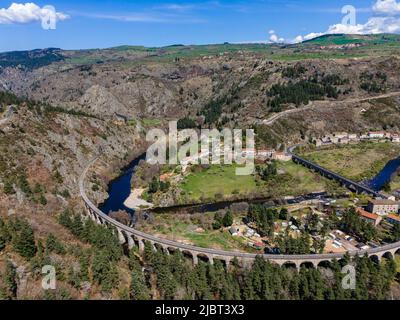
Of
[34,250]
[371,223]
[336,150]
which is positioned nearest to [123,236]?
[34,250]

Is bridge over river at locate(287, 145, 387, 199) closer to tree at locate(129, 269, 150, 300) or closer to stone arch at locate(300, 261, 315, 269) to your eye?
stone arch at locate(300, 261, 315, 269)

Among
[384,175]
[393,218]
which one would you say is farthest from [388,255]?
[384,175]

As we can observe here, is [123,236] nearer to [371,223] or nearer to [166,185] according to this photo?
[166,185]

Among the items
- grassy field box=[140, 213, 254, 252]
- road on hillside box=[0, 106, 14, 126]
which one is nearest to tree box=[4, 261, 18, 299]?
grassy field box=[140, 213, 254, 252]

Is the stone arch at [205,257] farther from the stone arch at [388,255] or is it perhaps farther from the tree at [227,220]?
the stone arch at [388,255]

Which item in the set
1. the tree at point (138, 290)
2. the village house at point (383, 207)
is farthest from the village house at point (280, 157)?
the tree at point (138, 290)
